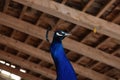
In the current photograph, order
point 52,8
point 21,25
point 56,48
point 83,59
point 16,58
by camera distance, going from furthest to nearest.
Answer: point 16,58, point 83,59, point 21,25, point 52,8, point 56,48

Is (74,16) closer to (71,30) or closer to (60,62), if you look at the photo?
(71,30)

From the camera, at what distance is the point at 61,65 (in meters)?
2.21

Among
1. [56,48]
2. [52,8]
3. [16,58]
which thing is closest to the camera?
[56,48]

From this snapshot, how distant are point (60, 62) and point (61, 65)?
33 mm

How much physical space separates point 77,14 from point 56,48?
7.96 ft

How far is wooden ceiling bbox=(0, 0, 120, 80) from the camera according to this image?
4.71 metres

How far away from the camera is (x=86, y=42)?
6211 millimetres

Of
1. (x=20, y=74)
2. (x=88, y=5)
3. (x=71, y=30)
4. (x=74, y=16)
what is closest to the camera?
(x=74, y=16)

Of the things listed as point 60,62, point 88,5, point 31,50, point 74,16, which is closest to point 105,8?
point 88,5

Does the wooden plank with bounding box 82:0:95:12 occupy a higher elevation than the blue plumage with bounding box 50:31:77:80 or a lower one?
A: higher

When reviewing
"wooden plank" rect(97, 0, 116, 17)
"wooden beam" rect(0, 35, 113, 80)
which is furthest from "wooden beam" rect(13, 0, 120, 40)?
"wooden beam" rect(0, 35, 113, 80)

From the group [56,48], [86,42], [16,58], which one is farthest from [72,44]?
[56,48]

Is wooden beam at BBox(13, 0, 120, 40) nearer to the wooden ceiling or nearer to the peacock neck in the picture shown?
the wooden ceiling

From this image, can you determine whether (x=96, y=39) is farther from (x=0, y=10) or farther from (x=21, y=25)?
(x=0, y=10)
